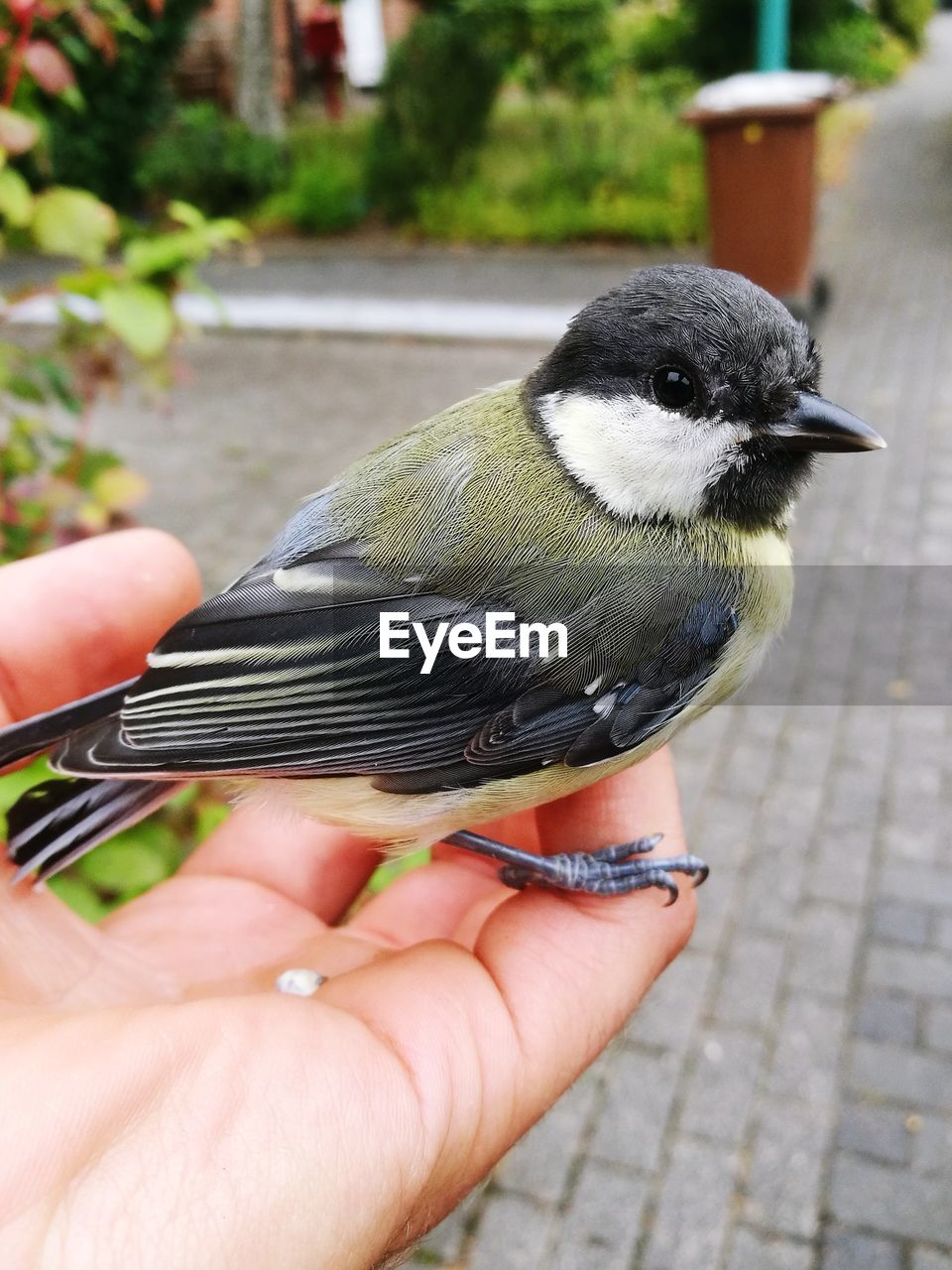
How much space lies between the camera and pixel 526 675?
5.23 ft

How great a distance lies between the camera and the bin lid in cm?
612

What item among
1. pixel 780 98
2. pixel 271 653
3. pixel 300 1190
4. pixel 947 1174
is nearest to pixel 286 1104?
pixel 300 1190

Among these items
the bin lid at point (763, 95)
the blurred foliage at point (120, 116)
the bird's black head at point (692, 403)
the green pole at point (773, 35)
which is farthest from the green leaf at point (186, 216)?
the blurred foliage at point (120, 116)

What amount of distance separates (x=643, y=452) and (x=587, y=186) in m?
9.14

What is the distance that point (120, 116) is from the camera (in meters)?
11.2

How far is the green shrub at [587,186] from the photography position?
9.14m

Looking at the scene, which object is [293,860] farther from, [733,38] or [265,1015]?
[733,38]

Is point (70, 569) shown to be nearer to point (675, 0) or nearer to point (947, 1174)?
point (947, 1174)

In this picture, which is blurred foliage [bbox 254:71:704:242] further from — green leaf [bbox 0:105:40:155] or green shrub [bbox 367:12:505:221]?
green leaf [bbox 0:105:40:155]

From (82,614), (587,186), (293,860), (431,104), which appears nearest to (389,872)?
(293,860)

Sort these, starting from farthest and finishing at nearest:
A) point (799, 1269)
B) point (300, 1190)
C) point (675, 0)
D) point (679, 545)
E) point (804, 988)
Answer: point (675, 0) → point (804, 988) → point (799, 1269) → point (679, 545) → point (300, 1190)

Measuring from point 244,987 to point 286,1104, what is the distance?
48cm

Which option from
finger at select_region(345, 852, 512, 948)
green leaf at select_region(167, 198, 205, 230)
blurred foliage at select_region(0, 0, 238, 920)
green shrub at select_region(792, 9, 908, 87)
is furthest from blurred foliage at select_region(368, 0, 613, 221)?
finger at select_region(345, 852, 512, 948)

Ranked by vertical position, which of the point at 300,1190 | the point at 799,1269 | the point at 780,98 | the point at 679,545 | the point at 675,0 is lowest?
the point at 799,1269
